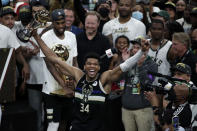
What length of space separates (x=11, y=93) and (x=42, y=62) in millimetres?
888

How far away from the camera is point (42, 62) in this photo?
10.5 m

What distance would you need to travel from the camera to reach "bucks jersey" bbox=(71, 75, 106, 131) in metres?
8.06

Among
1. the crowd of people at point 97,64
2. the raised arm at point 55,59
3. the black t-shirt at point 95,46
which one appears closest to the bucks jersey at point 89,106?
the crowd of people at point 97,64

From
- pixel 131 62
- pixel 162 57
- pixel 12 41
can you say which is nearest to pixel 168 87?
pixel 131 62

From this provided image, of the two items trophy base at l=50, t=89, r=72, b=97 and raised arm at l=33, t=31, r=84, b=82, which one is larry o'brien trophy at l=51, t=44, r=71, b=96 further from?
raised arm at l=33, t=31, r=84, b=82

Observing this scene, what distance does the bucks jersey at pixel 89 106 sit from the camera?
8.06 m

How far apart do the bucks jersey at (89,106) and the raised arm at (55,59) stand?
0.32m

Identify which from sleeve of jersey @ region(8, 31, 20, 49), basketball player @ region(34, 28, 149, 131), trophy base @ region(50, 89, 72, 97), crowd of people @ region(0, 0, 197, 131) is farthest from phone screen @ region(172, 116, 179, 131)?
sleeve of jersey @ region(8, 31, 20, 49)

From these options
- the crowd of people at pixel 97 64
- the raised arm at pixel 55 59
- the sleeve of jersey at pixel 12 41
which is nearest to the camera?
the crowd of people at pixel 97 64

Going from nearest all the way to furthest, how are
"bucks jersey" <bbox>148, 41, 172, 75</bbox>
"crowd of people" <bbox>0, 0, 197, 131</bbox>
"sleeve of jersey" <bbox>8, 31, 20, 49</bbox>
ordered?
"crowd of people" <bbox>0, 0, 197, 131</bbox> < "bucks jersey" <bbox>148, 41, 172, 75</bbox> < "sleeve of jersey" <bbox>8, 31, 20, 49</bbox>

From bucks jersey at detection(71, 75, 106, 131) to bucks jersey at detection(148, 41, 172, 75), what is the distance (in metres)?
1.58

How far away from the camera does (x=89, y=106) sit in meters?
8.07

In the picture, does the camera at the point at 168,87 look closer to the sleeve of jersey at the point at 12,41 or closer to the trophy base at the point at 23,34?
the trophy base at the point at 23,34

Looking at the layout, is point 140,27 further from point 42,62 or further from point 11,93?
point 11,93
